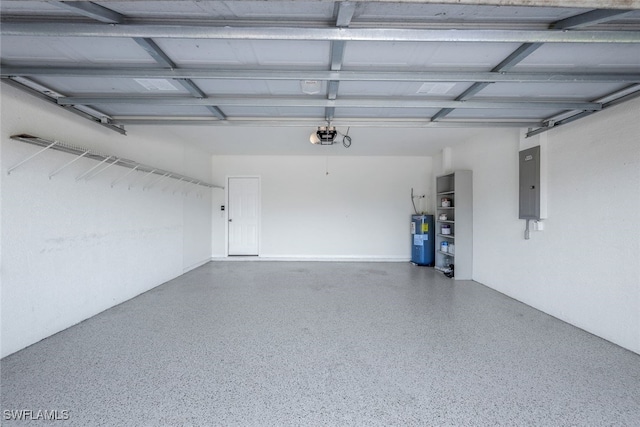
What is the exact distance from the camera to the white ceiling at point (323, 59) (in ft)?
5.24

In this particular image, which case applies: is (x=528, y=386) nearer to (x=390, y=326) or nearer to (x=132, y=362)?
(x=390, y=326)

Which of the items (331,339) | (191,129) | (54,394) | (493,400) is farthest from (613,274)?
(191,129)

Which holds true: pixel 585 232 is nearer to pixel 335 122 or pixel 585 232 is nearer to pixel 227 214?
pixel 335 122

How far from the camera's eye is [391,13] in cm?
161

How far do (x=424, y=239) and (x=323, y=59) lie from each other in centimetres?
479

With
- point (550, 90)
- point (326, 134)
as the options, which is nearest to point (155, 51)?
point (326, 134)

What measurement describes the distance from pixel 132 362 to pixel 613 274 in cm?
427

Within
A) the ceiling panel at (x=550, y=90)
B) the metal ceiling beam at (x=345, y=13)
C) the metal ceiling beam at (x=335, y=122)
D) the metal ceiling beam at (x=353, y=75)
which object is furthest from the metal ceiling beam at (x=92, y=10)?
the ceiling panel at (x=550, y=90)

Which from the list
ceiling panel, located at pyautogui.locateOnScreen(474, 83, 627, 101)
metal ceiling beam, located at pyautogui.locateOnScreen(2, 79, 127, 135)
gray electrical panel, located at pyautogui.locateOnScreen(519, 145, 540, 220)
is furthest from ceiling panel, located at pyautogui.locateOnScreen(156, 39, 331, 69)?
gray electrical panel, located at pyautogui.locateOnScreen(519, 145, 540, 220)

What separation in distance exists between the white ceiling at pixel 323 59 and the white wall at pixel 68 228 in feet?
1.04

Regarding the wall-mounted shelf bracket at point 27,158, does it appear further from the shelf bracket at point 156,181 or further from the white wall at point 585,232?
the white wall at point 585,232

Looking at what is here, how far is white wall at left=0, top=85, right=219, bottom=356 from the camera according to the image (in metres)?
2.34

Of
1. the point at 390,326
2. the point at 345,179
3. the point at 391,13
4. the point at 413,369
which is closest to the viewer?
the point at 391,13

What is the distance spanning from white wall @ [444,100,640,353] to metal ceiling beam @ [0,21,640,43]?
4.69 feet
